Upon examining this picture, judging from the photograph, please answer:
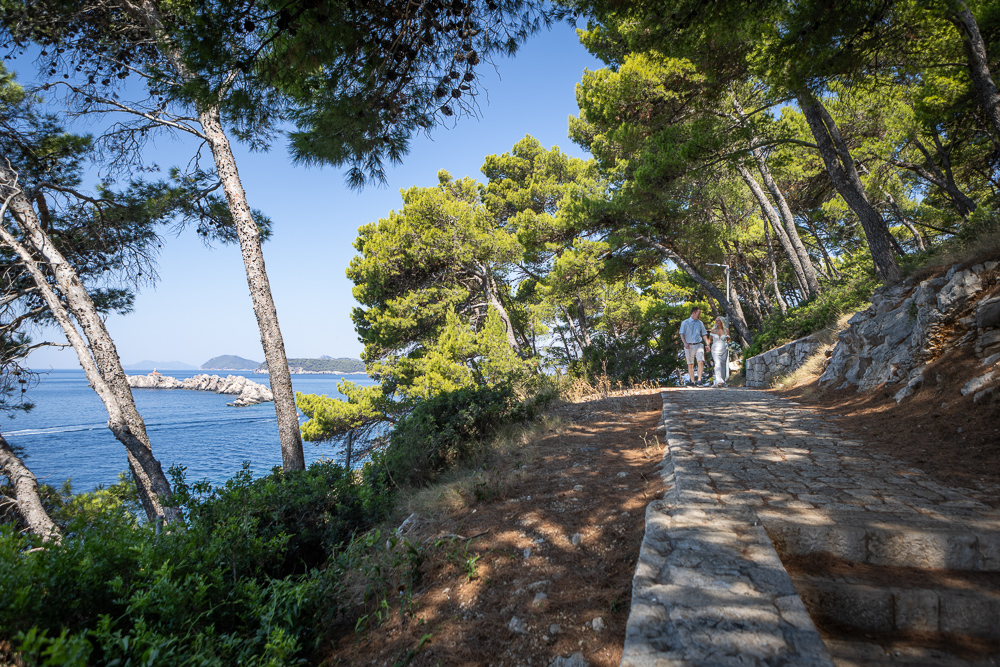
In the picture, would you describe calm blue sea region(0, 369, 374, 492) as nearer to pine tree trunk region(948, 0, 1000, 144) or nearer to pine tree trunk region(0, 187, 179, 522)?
pine tree trunk region(0, 187, 179, 522)

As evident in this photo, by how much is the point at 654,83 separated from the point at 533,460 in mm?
8902

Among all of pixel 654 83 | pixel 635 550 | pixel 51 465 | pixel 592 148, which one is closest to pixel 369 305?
pixel 592 148

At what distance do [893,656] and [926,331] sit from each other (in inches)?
187

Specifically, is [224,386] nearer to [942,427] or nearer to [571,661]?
[571,661]

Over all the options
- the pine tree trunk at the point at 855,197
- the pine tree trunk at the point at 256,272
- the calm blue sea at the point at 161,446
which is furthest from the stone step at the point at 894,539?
the calm blue sea at the point at 161,446

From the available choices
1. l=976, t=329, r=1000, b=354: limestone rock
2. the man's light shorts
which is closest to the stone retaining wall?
the man's light shorts

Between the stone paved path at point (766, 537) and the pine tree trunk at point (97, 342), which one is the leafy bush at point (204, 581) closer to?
the stone paved path at point (766, 537)

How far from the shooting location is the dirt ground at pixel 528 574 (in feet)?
6.52

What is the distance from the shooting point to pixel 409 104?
4.30 meters

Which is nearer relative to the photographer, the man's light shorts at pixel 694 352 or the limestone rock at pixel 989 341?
the limestone rock at pixel 989 341

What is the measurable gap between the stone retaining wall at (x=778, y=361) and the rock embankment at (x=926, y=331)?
2761 millimetres

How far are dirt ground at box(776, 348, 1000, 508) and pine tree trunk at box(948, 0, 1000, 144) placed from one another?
3608mm

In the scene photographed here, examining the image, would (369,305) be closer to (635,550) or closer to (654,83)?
(654,83)

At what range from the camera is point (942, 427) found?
147 inches
